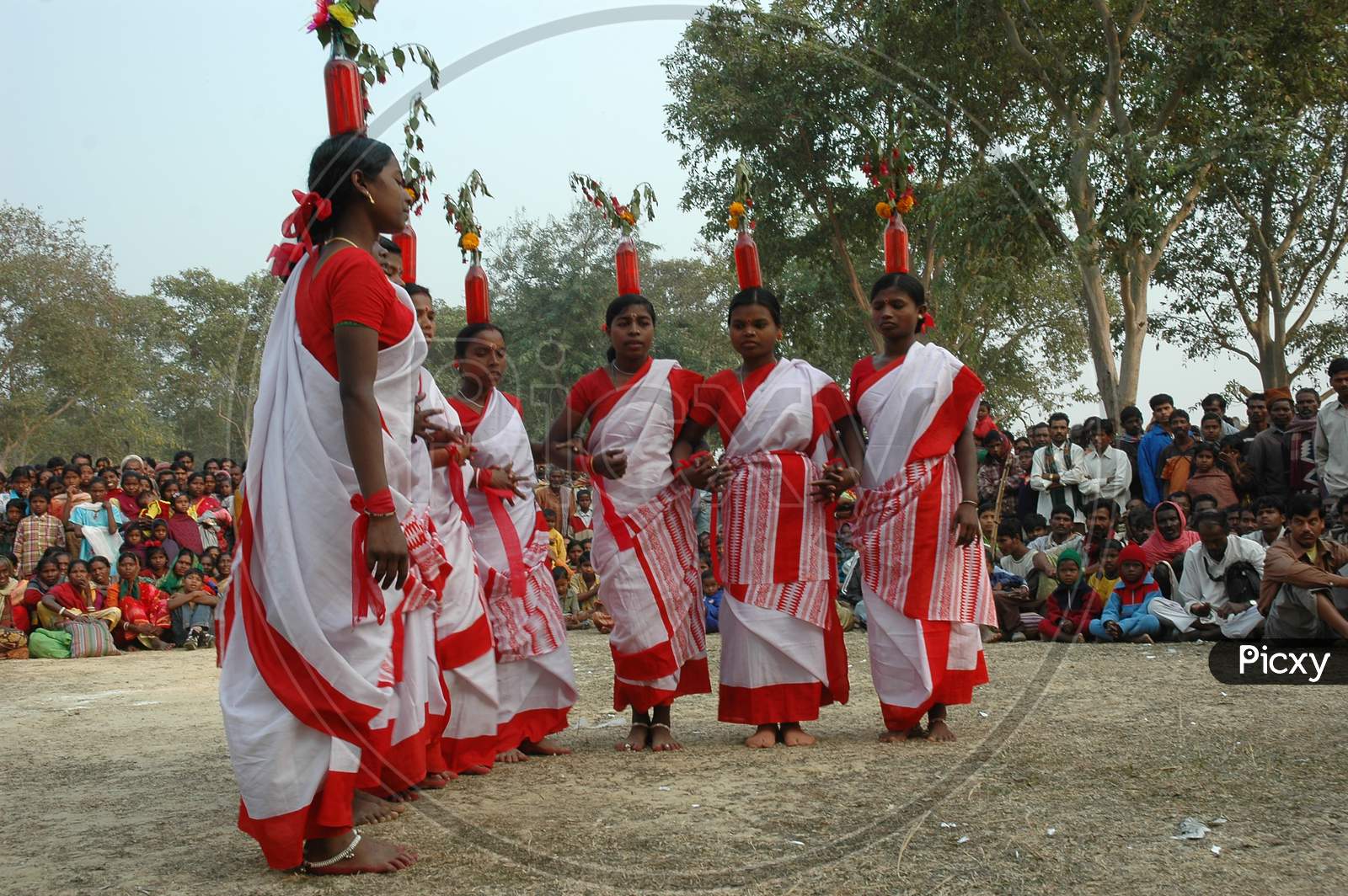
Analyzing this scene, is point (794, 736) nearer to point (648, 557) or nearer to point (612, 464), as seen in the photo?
point (648, 557)

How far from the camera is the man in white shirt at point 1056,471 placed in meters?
10.9

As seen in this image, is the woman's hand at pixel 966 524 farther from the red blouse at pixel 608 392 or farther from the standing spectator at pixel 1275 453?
the standing spectator at pixel 1275 453

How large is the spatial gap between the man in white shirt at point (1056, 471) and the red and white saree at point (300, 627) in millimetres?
8577

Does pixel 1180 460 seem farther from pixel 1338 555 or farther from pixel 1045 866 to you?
pixel 1045 866

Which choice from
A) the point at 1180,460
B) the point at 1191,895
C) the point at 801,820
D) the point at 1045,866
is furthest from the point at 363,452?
the point at 1180,460

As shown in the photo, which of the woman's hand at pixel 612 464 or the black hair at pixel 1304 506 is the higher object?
the black hair at pixel 1304 506

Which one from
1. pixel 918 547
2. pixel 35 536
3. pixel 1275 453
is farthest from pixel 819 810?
pixel 35 536

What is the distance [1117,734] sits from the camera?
16.4 ft

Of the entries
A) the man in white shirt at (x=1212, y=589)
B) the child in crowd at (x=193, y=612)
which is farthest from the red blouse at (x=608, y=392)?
the child in crowd at (x=193, y=612)

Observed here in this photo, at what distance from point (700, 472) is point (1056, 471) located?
6.51 metres

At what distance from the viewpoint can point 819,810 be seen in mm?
3863

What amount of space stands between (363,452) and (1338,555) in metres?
6.93

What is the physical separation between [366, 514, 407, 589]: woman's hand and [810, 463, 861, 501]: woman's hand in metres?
2.46

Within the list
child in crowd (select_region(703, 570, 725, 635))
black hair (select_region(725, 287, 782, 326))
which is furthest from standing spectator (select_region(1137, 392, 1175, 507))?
black hair (select_region(725, 287, 782, 326))
